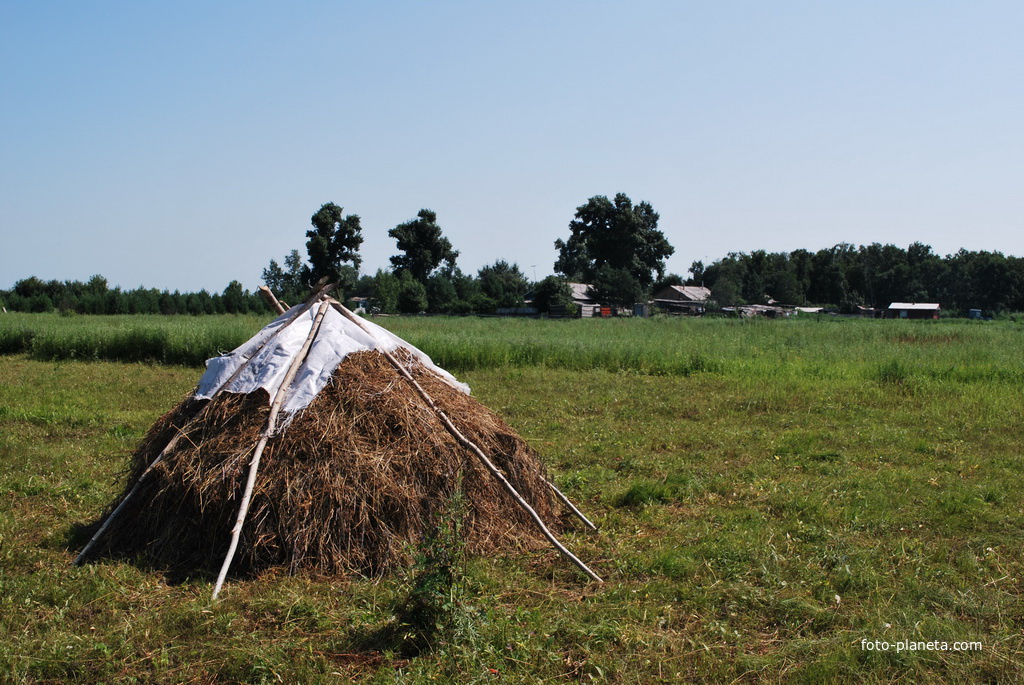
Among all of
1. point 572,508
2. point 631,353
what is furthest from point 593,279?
point 572,508

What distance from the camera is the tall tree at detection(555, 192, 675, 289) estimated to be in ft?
228

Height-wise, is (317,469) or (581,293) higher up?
(581,293)

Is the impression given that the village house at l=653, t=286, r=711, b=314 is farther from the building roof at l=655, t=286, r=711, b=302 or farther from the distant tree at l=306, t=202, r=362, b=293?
the distant tree at l=306, t=202, r=362, b=293

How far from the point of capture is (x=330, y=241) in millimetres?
59250

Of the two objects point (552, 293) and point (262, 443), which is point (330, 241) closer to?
point (552, 293)

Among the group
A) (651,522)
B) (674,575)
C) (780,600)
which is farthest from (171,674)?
(651,522)

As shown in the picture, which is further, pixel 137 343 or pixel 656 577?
pixel 137 343

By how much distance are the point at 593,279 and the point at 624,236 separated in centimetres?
515

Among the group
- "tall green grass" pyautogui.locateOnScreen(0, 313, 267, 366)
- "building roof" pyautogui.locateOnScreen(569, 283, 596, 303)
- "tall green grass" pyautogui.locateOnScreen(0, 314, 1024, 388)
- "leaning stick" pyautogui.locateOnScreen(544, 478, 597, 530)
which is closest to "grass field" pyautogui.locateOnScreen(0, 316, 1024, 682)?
"leaning stick" pyautogui.locateOnScreen(544, 478, 597, 530)

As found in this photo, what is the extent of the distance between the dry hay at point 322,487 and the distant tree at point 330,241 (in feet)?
175

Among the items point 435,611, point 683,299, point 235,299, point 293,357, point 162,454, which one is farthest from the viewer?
point 683,299


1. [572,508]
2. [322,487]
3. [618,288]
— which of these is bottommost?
[572,508]

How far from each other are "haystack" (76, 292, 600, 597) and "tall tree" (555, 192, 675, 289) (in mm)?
63886

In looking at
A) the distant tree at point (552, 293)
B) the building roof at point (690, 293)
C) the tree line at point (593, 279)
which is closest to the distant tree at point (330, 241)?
the tree line at point (593, 279)
